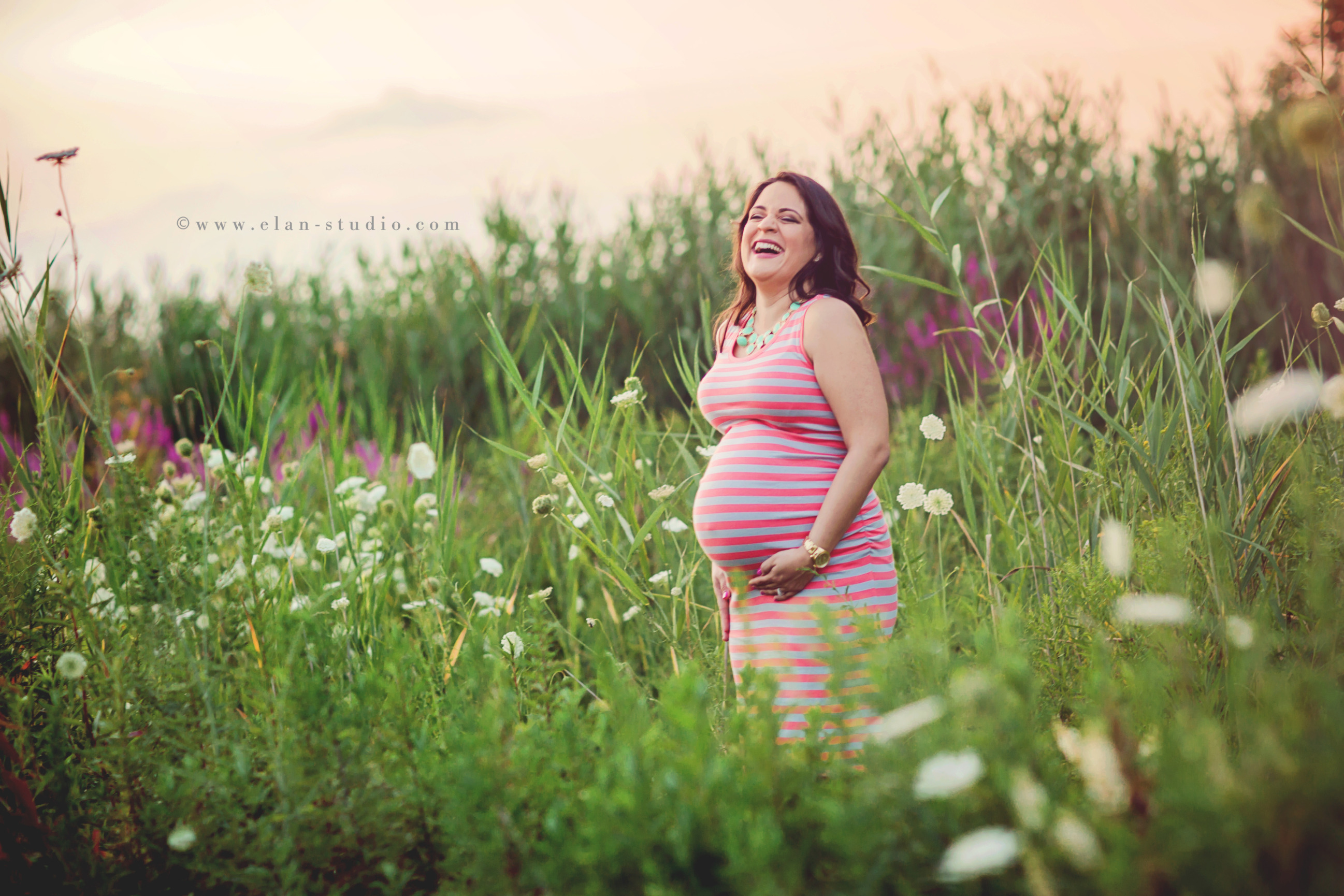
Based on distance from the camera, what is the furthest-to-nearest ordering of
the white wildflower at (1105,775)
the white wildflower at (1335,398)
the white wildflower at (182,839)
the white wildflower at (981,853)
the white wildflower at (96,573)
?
1. the white wildflower at (96,573)
2. the white wildflower at (1335,398)
3. the white wildflower at (182,839)
4. the white wildflower at (1105,775)
5. the white wildflower at (981,853)

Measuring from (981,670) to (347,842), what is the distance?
0.99 meters

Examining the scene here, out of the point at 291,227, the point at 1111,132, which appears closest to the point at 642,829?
the point at 291,227

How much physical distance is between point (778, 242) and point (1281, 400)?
3.82ft

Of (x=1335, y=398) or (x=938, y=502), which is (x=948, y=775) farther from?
(x=938, y=502)

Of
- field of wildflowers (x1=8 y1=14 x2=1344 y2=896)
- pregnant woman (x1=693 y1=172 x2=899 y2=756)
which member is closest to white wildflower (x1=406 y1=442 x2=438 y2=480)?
field of wildflowers (x1=8 y1=14 x2=1344 y2=896)

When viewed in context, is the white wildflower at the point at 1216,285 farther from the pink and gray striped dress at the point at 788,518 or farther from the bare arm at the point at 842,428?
the pink and gray striped dress at the point at 788,518

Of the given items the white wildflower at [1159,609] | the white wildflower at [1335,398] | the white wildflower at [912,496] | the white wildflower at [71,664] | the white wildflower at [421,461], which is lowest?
the white wildflower at [912,496]

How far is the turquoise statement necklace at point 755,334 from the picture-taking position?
2.11m

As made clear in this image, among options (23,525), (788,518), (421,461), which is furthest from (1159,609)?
(23,525)

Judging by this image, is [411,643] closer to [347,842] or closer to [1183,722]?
[347,842]

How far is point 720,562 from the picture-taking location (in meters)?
2.09

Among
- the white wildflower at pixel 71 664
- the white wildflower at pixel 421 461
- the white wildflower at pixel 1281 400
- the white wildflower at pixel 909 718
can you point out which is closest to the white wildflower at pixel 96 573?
the white wildflower at pixel 71 664

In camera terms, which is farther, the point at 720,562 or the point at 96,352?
the point at 96,352

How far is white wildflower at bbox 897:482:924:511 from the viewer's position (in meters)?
2.49
